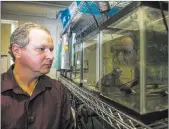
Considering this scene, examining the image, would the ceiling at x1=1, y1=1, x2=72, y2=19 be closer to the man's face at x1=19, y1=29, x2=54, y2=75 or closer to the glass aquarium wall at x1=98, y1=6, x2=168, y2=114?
the man's face at x1=19, y1=29, x2=54, y2=75

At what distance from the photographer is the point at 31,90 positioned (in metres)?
0.92

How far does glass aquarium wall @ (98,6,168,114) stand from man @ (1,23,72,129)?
0.88ft

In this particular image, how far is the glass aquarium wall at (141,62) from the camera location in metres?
0.59

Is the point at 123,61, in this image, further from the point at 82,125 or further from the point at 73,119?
the point at 82,125

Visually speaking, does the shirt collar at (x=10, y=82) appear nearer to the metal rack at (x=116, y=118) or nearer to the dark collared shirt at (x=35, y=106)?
the dark collared shirt at (x=35, y=106)

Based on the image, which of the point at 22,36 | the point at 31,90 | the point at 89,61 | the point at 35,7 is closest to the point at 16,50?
the point at 22,36

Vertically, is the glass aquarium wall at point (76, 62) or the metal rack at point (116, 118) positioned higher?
the glass aquarium wall at point (76, 62)

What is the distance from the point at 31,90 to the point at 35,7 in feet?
5.02

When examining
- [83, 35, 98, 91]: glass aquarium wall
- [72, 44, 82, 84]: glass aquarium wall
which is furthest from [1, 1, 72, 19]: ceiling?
[83, 35, 98, 91]: glass aquarium wall

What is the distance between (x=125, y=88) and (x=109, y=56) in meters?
0.24

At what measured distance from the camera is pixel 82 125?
46.7 inches

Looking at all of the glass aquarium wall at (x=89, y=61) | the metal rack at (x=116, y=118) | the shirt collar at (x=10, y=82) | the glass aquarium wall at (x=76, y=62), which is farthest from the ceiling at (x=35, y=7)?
the metal rack at (x=116, y=118)

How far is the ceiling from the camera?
1992mm

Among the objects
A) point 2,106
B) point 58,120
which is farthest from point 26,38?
point 58,120
